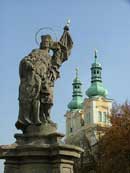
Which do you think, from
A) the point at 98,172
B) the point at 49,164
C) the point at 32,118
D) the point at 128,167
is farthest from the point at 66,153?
the point at 98,172

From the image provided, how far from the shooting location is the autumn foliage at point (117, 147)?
97.3 ft

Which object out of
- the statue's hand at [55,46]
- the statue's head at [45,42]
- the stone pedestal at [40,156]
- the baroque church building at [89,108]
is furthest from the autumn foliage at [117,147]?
the baroque church building at [89,108]

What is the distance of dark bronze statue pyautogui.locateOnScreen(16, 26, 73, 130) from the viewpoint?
37.7 ft

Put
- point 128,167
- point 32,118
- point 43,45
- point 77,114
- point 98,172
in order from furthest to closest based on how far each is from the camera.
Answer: point 77,114 → point 98,172 → point 128,167 → point 43,45 → point 32,118

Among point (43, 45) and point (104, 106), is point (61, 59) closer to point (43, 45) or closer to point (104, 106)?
point (43, 45)

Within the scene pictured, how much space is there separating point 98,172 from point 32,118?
21.4m

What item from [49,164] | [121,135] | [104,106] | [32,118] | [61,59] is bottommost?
Result: [49,164]

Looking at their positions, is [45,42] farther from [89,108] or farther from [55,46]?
[89,108]

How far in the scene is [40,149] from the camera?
10.8m

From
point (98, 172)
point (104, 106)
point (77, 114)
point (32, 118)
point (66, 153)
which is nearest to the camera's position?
point (66, 153)

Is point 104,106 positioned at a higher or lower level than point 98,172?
higher

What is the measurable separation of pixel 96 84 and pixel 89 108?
655cm

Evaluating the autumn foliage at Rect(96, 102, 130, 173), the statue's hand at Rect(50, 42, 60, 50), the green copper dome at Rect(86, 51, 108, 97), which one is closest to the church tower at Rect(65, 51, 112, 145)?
the green copper dome at Rect(86, 51, 108, 97)

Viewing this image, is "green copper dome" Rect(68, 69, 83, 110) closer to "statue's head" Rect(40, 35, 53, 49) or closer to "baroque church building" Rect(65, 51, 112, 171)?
"baroque church building" Rect(65, 51, 112, 171)
